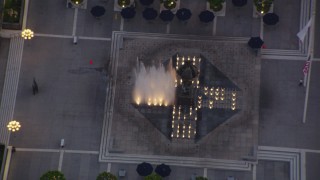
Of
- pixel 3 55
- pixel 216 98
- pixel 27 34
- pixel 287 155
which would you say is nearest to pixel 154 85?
pixel 216 98

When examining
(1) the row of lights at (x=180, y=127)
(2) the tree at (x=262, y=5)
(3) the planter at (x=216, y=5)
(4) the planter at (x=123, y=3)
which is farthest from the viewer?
(4) the planter at (x=123, y=3)

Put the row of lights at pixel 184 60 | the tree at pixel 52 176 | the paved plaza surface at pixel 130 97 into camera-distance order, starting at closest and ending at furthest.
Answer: the tree at pixel 52 176, the paved plaza surface at pixel 130 97, the row of lights at pixel 184 60

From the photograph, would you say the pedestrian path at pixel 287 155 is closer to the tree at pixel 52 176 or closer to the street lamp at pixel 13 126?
the tree at pixel 52 176

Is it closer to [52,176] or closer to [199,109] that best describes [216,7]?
[199,109]

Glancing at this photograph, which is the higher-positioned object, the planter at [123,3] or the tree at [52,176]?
the planter at [123,3]

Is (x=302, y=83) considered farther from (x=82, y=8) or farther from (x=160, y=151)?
(x=82, y=8)

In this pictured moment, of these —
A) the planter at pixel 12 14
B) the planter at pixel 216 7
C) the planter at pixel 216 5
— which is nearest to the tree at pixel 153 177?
the planter at pixel 216 5

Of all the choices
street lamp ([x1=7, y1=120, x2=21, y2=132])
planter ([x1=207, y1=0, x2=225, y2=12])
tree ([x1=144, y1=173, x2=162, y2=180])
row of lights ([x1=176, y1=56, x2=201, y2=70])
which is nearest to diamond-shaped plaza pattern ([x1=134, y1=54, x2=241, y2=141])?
row of lights ([x1=176, y1=56, x2=201, y2=70])
